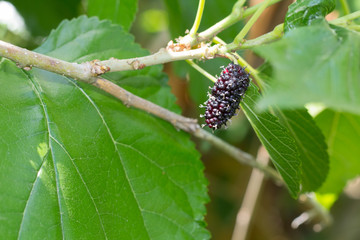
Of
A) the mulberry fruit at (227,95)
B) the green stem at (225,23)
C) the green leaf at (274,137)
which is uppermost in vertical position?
the green stem at (225,23)

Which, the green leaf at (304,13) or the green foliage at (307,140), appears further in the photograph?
the green foliage at (307,140)

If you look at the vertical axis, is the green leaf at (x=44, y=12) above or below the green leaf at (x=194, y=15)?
above

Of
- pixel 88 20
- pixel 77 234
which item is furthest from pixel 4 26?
pixel 77 234

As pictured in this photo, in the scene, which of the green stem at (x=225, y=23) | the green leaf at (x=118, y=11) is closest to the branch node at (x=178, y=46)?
the green stem at (x=225, y=23)

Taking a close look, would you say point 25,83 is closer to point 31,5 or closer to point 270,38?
point 270,38

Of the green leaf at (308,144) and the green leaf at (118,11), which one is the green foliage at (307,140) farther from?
the green leaf at (118,11)

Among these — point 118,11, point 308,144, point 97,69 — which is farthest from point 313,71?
point 118,11

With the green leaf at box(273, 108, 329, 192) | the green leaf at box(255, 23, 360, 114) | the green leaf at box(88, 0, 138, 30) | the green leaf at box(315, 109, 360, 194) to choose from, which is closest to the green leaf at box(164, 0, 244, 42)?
the green leaf at box(88, 0, 138, 30)
